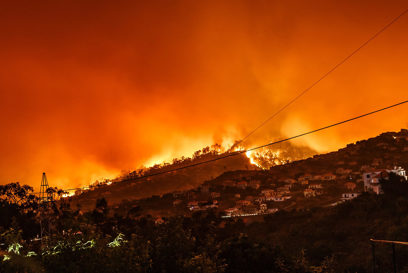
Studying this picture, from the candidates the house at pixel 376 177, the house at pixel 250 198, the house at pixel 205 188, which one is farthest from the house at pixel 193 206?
the house at pixel 376 177

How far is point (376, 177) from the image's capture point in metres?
40.6

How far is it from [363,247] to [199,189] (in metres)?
29.1

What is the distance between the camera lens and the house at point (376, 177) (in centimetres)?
3784

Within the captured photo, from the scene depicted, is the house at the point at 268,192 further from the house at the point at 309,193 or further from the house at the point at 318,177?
the house at the point at 318,177

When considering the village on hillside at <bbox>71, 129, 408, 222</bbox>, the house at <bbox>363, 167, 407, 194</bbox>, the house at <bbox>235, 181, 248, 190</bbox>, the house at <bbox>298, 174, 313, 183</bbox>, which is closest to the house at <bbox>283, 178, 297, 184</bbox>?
the village on hillside at <bbox>71, 129, 408, 222</bbox>

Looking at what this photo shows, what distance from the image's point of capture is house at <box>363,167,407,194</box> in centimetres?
3784

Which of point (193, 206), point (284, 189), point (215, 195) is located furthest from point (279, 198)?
point (215, 195)

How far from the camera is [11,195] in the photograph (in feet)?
79.8

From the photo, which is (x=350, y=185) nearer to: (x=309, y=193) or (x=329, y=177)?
(x=329, y=177)

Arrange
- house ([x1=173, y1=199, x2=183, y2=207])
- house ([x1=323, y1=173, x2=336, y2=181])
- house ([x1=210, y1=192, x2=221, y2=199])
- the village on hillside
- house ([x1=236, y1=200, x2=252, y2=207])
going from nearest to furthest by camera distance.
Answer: the village on hillside
house ([x1=173, y1=199, x2=183, y2=207])
house ([x1=236, y1=200, x2=252, y2=207])
house ([x1=323, y1=173, x2=336, y2=181])
house ([x1=210, y1=192, x2=221, y2=199])

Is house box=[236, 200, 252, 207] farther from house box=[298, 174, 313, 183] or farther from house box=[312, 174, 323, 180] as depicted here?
house box=[312, 174, 323, 180]

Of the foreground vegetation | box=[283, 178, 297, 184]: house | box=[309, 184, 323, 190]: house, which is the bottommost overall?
the foreground vegetation

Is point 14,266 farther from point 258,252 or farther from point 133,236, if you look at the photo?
point 258,252

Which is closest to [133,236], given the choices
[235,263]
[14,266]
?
[14,266]
